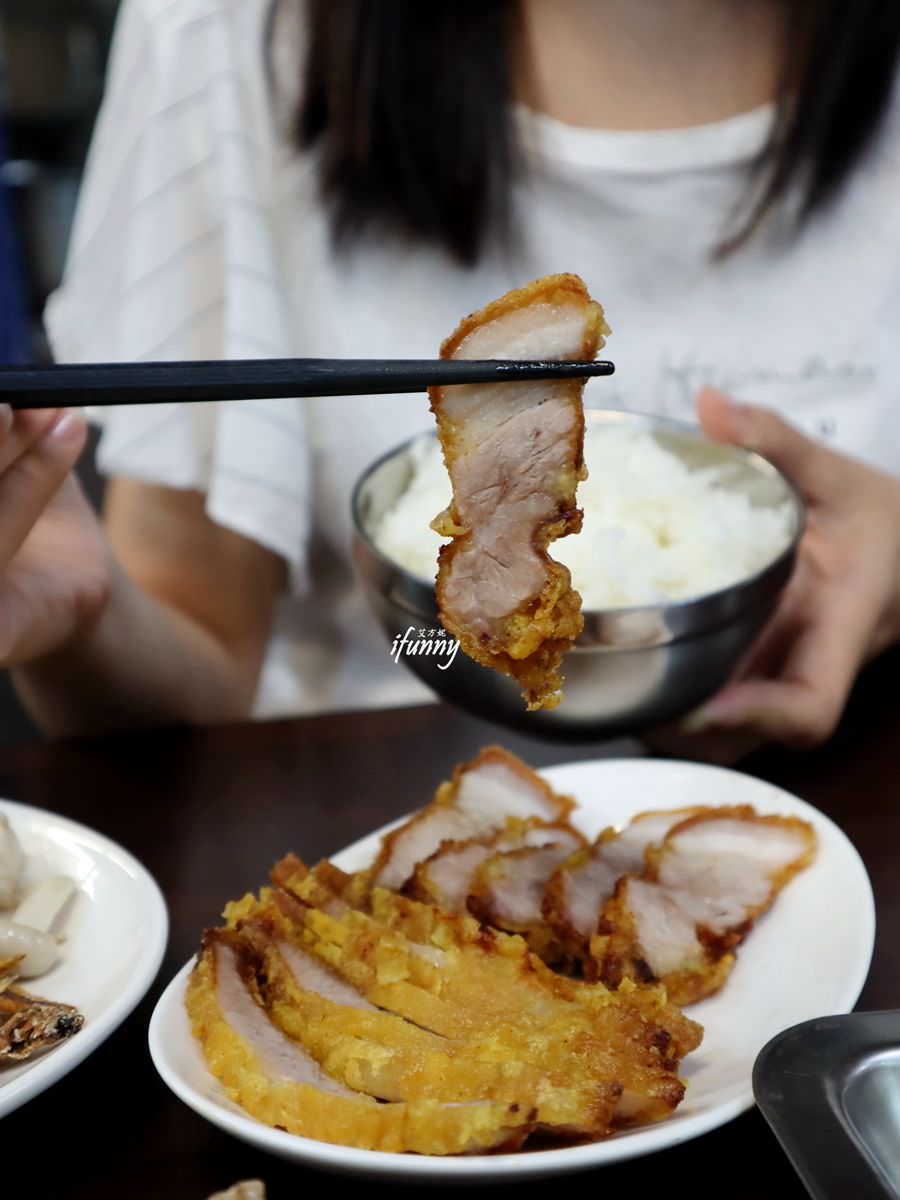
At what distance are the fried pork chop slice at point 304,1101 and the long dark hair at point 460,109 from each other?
1375 mm

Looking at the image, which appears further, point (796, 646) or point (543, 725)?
point (796, 646)

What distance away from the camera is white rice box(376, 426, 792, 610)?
128cm

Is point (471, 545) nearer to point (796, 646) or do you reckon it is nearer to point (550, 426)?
point (550, 426)

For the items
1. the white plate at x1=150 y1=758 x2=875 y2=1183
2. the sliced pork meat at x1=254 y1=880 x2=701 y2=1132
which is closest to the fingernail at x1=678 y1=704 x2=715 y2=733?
the white plate at x1=150 y1=758 x2=875 y2=1183

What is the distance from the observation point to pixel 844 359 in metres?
2.12

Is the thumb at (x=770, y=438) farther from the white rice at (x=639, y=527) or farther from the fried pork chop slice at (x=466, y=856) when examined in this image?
the fried pork chop slice at (x=466, y=856)

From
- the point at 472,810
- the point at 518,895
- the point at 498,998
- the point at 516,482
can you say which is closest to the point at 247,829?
the point at 472,810

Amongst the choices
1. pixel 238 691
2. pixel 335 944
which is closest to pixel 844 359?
pixel 238 691

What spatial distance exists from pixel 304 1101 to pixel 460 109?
153 cm

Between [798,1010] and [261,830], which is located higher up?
[798,1010]

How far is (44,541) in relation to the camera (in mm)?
1369

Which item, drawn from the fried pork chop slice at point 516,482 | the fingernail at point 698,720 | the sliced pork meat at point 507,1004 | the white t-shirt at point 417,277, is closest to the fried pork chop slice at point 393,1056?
the sliced pork meat at point 507,1004

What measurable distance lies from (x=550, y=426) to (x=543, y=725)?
1.58ft

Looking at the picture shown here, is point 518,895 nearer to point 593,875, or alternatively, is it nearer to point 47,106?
point 593,875
